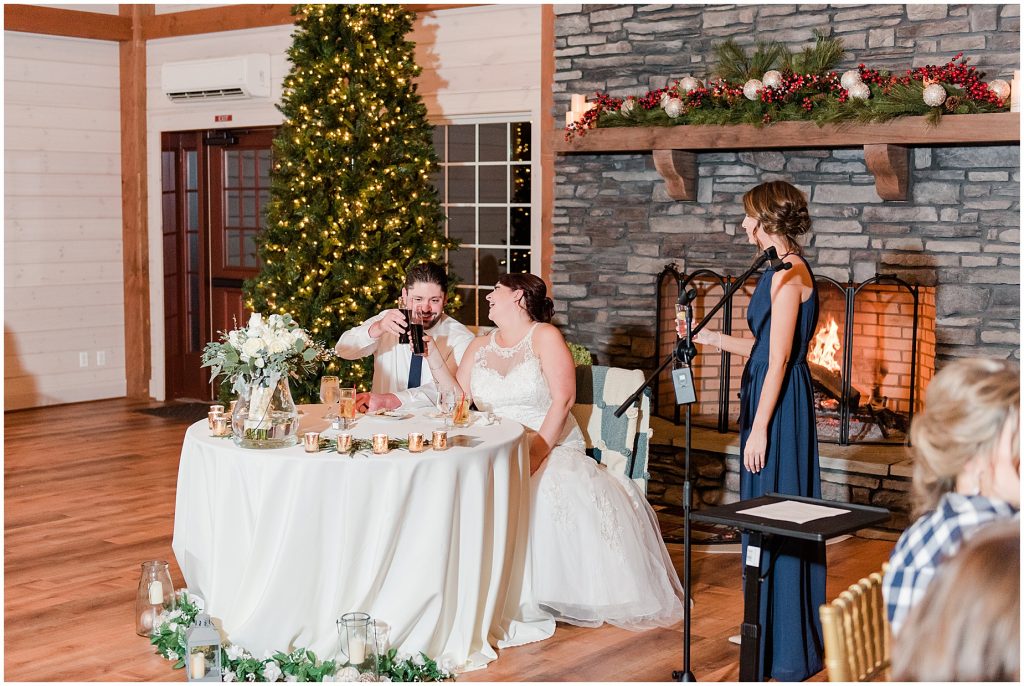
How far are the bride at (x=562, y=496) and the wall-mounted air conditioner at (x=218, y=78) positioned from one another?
14.5 feet

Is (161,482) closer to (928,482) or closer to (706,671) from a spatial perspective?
(706,671)

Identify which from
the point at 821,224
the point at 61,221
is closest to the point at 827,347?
the point at 821,224

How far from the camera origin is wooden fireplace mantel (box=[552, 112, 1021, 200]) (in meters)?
5.14

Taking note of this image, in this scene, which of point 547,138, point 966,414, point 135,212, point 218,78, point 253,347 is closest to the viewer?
point 966,414

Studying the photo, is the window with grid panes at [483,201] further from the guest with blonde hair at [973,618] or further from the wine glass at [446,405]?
the guest with blonde hair at [973,618]

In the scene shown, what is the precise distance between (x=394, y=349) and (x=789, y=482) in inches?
71.3

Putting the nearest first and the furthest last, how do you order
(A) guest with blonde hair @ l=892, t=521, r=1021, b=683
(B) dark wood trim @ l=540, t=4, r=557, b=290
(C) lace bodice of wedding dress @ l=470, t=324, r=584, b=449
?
1. (A) guest with blonde hair @ l=892, t=521, r=1021, b=683
2. (C) lace bodice of wedding dress @ l=470, t=324, r=584, b=449
3. (B) dark wood trim @ l=540, t=4, r=557, b=290

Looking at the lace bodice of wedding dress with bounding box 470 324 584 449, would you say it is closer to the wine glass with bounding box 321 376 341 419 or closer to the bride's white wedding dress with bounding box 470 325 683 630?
the bride's white wedding dress with bounding box 470 325 683 630

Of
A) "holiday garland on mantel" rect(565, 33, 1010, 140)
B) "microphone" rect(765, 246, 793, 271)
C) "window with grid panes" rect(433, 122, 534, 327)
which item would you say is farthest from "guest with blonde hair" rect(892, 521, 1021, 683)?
"window with grid panes" rect(433, 122, 534, 327)

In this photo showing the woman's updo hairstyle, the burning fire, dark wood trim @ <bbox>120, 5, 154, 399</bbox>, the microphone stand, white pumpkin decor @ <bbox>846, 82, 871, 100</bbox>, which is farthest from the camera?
dark wood trim @ <bbox>120, 5, 154, 399</bbox>

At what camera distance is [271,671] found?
336 centimetres

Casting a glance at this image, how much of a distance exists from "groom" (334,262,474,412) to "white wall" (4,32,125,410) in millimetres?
4569

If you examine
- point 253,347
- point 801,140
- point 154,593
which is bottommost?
point 154,593

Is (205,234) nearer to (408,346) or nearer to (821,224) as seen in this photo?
(408,346)
